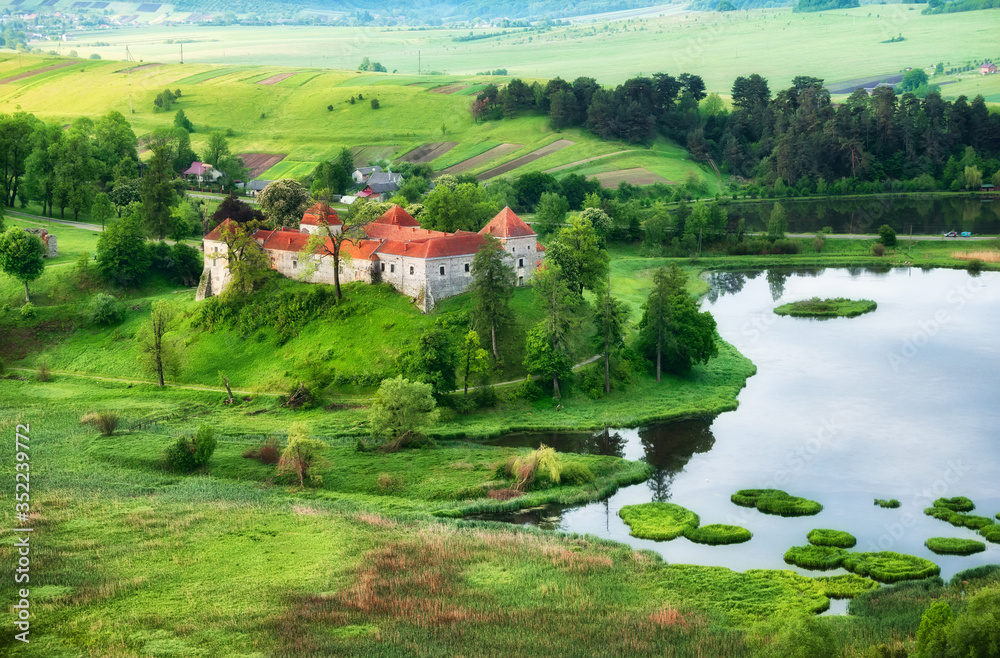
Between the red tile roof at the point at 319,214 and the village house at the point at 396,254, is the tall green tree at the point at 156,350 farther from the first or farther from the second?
the red tile roof at the point at 319,214

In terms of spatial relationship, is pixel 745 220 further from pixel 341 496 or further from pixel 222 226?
pixel 341 496

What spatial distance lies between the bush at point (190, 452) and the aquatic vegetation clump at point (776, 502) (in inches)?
1071

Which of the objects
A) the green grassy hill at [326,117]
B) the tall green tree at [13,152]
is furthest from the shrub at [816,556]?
the green grassy hill at [326,117]

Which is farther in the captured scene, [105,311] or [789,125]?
[789,125]

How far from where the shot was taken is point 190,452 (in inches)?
2156

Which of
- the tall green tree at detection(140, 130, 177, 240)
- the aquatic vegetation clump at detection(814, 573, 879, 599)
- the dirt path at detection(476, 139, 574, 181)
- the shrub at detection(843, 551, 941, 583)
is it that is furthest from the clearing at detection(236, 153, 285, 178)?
the aquatic vegetation clump at detection(814, 573, 879, 599)

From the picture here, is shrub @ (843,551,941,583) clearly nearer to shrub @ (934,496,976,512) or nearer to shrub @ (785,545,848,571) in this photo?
shrub @ (785,545,848,571)

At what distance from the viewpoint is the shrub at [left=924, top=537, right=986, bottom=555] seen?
43625 millimetres

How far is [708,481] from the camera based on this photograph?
2080 inches

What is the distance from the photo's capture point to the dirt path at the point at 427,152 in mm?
154250

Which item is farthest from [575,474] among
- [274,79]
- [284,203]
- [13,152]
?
[274,79]

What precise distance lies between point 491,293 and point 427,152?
308 ft

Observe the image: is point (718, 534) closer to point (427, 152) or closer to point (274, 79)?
point (427, 152)

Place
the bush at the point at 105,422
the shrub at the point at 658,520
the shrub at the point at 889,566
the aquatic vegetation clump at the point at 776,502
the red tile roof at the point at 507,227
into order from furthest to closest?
the red tile roof at the point at 507,227 < the bush at the point at 105,422 < the aquatic vegetation clump at the point at 776,502 < the shrub at the point at 658,520 < the shrub at the point at 889,566
